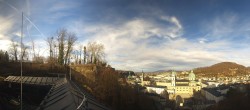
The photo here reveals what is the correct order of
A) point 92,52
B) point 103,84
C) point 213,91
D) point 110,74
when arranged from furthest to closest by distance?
point 213,91 < point 92,52 < point 110,74 < point 103,84

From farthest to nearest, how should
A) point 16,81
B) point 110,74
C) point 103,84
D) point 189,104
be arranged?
point 189,104 < point 110,74 < point 103,84 < point 16,81

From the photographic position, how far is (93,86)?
39.4m

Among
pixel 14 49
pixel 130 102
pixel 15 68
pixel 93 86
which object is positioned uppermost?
pixel 14 49

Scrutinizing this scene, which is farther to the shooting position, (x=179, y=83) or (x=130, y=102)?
(x=179, y=83)

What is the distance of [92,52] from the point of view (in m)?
48.7

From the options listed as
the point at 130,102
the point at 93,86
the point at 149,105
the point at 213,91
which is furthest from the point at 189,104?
the point at 93,86

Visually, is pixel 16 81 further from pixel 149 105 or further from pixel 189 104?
pixel 189 104

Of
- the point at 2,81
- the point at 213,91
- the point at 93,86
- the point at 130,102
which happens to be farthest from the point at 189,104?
the point at 2,81

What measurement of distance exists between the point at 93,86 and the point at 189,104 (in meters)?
46.4

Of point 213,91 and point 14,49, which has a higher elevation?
point 14,49

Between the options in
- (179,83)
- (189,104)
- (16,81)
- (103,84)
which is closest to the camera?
(16,81)

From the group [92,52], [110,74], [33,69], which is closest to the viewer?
[33,69]

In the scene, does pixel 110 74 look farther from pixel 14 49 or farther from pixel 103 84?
pixel 14 49

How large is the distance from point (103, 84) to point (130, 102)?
16.8ft
